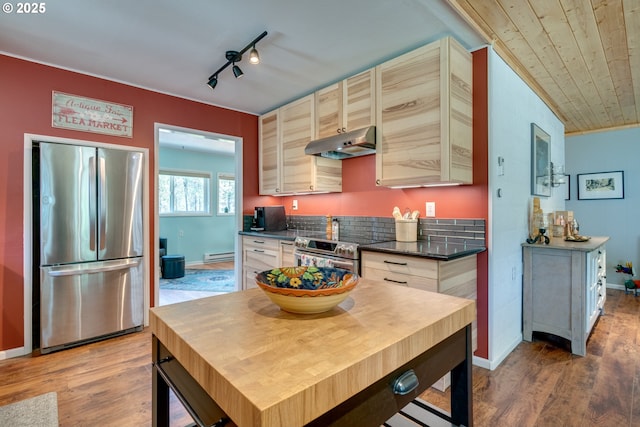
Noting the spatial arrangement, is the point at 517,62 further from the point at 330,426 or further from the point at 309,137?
the point at 330,426

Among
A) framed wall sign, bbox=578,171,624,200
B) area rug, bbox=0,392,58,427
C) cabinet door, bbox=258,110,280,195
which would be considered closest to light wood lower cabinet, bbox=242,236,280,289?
cabinet door, bbox=258,110,280,195

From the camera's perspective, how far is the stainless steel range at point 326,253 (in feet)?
8.02

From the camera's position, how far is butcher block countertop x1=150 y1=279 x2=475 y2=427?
0.54m

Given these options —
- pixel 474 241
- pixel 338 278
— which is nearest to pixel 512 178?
pixel 474 241

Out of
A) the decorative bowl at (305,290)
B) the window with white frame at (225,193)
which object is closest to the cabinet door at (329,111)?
the decorative bowl at (305,290)

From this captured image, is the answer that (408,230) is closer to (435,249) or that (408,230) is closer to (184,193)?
(435,249)

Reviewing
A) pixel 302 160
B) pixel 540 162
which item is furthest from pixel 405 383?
pixel 540 162

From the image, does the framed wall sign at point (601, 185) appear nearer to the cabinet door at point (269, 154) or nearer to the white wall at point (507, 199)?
the white wall at point (507, 199)

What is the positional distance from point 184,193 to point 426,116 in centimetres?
564

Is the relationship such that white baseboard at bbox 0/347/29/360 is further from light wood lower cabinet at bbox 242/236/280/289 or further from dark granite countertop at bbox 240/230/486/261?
dark granite countertop at bbox 240/230/486/261

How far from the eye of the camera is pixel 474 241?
2404 mm

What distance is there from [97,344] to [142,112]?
7.34ft

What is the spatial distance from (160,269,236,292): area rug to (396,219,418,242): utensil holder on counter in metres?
2.70

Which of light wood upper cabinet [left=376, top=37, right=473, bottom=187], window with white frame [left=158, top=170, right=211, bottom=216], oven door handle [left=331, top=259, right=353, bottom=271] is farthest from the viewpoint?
window with white frame [left=158, top=170, right=211, bottom=216]
